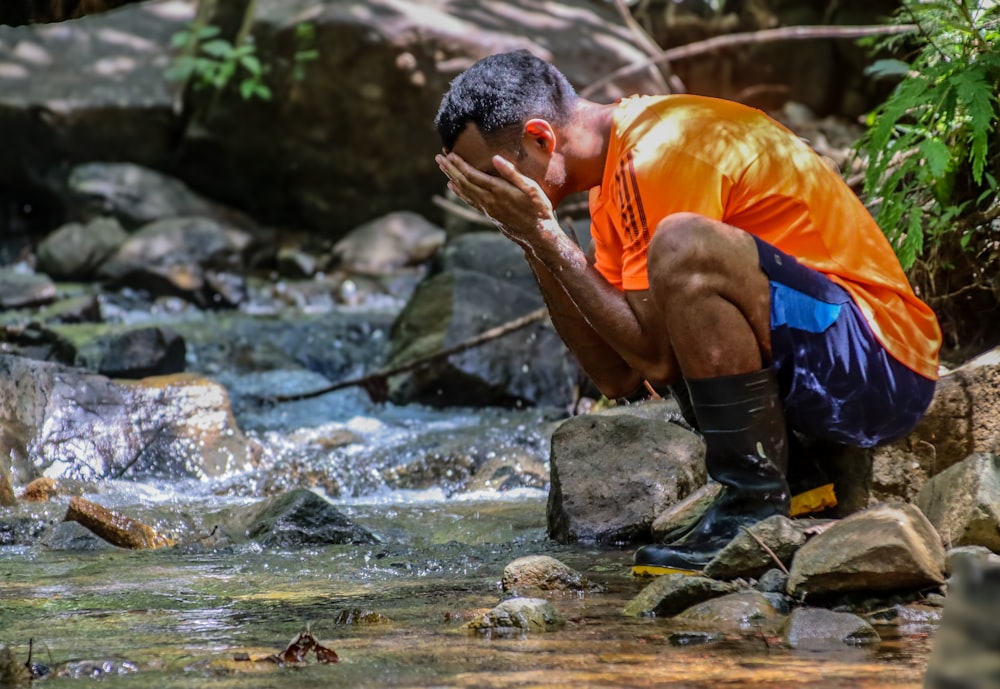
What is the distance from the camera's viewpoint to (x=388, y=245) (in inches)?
484

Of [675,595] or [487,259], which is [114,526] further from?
[487,259]


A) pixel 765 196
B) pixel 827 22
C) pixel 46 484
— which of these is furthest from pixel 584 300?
pixel 827 22

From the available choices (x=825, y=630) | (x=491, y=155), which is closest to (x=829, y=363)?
(x=825, y=630)

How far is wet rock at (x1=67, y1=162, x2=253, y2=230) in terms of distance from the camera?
39.8ft

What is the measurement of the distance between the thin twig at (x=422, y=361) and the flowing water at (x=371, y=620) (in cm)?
202

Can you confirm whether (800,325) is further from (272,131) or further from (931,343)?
(272,131)

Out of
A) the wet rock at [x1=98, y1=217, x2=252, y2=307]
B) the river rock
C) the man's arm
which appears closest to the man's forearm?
the man's arm

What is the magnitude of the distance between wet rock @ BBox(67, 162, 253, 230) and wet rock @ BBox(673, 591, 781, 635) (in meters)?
10.8

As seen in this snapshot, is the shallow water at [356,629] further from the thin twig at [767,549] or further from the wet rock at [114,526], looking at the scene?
the thin twig at [767,549]

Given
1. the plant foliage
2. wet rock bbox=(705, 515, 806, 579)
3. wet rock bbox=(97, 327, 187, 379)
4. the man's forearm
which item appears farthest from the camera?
wet rock bbox=(97, 327, 187, 379)

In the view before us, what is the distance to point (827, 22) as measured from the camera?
12.9 meters

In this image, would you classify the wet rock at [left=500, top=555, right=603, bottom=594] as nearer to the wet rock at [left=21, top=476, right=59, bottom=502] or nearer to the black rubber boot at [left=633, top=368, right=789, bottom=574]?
the black rubber boot at [left=633, top=368, right=789, bottom=574]

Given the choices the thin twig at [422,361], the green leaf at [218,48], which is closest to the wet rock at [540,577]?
the thin twig at [422,361]

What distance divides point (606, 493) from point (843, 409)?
1.00 meters
